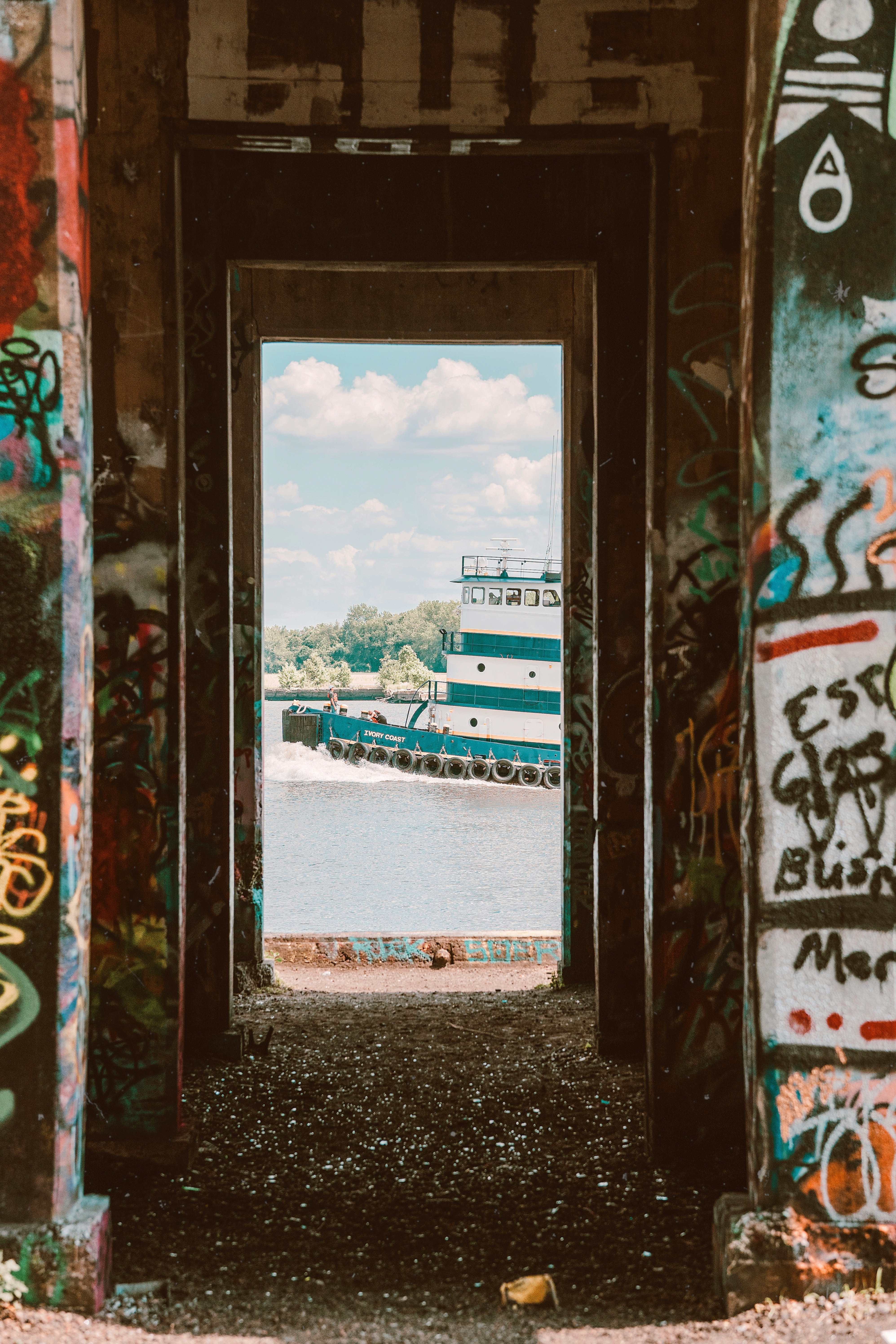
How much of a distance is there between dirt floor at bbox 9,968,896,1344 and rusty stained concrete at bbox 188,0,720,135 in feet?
16.2

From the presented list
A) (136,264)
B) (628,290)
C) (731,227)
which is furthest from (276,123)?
(628,290)

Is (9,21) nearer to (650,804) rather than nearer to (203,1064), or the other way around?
(650,804)

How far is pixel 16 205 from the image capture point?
306 cm

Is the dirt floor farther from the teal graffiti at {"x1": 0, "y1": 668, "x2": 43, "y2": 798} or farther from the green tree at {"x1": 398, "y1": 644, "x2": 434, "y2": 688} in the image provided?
the green tree at {"x1": 398, "y1": 644, "x2": 434, "y2": 688}

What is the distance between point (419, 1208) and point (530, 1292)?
1.08 metres

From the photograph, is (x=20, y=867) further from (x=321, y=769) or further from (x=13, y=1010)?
(x=321, y=769)

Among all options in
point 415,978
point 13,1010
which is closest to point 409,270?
point 13,1010

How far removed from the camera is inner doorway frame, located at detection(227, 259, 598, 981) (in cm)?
858

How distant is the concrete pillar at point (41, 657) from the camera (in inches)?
120

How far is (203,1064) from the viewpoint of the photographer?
652 centimetres

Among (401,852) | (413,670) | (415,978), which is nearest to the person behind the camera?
(415,978)

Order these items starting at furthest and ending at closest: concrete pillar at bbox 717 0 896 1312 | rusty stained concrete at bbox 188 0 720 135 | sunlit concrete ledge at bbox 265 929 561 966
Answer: sunlit concrete ledge at bbox 265 929 561 966
rusty stained concrete at bbox 188 0 720 135
concrete pillar at bbox 717 0 896 1312

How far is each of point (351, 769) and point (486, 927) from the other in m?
24.9

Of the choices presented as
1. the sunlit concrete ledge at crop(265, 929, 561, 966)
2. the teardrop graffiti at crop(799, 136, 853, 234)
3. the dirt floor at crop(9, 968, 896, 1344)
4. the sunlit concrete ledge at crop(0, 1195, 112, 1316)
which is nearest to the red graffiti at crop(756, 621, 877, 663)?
the teardrop graffiti at crop(799, 136, 853, 234)
